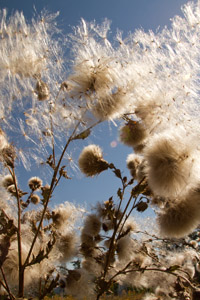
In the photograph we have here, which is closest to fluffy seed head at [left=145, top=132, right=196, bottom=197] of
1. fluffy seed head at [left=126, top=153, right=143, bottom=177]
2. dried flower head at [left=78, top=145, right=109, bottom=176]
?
dried flower head at [left=78, top=145, right=109, bottom=176]

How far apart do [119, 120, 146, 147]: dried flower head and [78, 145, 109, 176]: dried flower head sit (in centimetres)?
23

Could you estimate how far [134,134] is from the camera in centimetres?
190

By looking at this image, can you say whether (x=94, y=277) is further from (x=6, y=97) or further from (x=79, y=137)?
(x=6, y=97)

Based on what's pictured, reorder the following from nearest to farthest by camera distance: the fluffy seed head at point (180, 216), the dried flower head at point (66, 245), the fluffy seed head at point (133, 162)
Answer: the fluffy seed head at point (180, 216) < the dried flower head at point (66, 245) < the fluffy seed head at point (133, 162)

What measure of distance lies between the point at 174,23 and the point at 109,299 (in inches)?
144

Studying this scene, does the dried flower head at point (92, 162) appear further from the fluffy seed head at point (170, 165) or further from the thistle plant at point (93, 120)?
the fluffy seed head at point (170, 165)

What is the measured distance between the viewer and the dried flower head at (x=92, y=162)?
6.52ft

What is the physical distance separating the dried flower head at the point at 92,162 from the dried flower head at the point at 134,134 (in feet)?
0.76

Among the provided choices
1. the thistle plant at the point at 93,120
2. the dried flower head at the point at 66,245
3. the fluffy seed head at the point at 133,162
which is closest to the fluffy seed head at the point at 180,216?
the thistle plant at the point at 93,120

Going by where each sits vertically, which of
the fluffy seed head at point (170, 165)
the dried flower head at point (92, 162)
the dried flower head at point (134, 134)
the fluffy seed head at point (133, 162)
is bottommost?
the fluffy seed head at point (170, 165)

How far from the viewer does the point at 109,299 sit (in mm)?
3846

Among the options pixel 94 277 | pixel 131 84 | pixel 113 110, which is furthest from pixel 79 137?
pixel 94 277

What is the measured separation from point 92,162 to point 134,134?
1.24 feet

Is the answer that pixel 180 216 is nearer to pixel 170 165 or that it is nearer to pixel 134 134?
pixel 170 165
